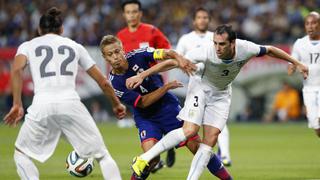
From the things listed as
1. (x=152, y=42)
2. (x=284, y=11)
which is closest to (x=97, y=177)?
(x=152, y=42)

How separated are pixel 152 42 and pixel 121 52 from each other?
12.7ft

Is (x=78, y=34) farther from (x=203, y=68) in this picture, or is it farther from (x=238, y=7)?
(x=203, y=68)

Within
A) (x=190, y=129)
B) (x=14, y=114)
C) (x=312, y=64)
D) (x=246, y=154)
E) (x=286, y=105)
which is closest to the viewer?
(x=14, y=114)

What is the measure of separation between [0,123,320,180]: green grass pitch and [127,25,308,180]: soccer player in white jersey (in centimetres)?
223

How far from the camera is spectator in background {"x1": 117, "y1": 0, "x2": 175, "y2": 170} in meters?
13.6

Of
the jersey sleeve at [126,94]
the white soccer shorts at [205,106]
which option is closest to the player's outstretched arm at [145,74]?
the white soccer shorts at [205,106]

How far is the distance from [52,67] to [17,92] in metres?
0.47

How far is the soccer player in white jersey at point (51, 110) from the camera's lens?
28.2 ft

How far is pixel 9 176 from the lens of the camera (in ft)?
39.7

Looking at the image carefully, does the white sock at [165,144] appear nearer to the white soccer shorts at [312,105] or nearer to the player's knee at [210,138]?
the player's knee at [210,138]

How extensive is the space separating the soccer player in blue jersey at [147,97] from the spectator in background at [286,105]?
15.4 m

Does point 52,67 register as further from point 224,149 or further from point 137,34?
point 224,149

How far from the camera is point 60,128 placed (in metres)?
8.73

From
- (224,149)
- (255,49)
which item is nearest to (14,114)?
(255,49)
